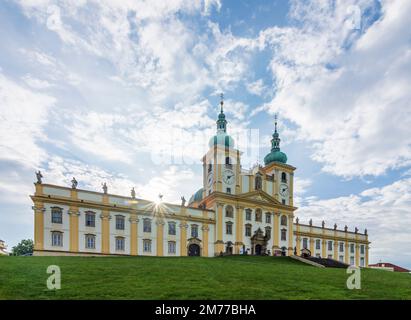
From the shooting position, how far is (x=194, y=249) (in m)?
39.7

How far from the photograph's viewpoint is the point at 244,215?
43531 mm

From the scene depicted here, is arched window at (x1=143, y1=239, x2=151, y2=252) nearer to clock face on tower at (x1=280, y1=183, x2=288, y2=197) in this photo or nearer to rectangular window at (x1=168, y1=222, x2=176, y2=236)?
rectangular window at (x1=168, y1=222, x2=176, y2=236)

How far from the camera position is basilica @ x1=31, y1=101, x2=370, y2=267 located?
104 ft

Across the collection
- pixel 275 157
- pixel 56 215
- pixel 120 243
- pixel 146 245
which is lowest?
pixel 146 245

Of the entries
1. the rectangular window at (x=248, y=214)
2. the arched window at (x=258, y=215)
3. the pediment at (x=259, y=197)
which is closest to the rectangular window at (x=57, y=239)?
the pediment at (x=259, y=197)

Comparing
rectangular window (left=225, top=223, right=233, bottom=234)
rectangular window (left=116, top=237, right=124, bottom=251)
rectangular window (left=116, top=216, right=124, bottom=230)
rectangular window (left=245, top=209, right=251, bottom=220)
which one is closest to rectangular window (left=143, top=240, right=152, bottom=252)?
rectangular window (left=116, top=237, right=124, bottom=251)

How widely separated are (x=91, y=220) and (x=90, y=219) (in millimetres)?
174

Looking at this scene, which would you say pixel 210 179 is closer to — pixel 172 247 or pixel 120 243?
pixel 172 247

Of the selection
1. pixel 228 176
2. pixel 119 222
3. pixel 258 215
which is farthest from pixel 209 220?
pixel 119 222

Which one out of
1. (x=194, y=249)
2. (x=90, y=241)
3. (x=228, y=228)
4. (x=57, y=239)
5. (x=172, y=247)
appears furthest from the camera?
(x=228, y=228)

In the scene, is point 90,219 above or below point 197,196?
below

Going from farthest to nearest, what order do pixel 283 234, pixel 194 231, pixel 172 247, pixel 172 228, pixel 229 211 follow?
pixel 283 234
pixel 229 211
pixel 194 231
pixel 172 228
pixel 172 247
